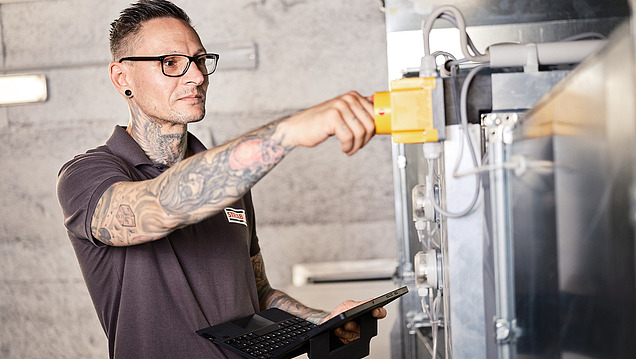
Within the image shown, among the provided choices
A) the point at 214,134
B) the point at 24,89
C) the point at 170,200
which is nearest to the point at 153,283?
the point at 170,200

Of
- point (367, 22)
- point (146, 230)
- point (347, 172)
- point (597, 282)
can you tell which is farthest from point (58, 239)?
point (597, 282)

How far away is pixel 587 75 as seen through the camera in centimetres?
46

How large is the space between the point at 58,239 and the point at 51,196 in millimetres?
241

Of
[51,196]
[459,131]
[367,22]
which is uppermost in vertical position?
[367,22]

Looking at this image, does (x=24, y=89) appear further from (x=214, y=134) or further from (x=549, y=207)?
(x=549, y=207)

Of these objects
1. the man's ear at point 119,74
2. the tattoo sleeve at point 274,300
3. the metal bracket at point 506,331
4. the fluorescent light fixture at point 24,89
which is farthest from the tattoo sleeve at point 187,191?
the fluorescent light fixture at point 24,89

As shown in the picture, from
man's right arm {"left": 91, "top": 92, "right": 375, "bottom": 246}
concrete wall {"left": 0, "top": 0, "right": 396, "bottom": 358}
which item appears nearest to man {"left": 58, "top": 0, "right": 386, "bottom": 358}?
man's right arm {"left": 91, "top": 92, "right": 375, "bottom": 246}

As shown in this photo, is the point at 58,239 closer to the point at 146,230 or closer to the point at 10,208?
the point at 10,208

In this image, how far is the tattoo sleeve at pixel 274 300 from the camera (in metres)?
1.53

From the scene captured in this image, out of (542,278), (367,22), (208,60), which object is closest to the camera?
(542,278)

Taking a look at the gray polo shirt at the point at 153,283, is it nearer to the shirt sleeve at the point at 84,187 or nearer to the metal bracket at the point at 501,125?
the shirt sleeve at the point at 84,187

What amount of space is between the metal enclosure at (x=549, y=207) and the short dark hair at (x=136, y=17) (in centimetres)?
85

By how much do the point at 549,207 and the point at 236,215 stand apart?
1.00 m

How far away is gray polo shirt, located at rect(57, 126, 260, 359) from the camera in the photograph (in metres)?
1.25
